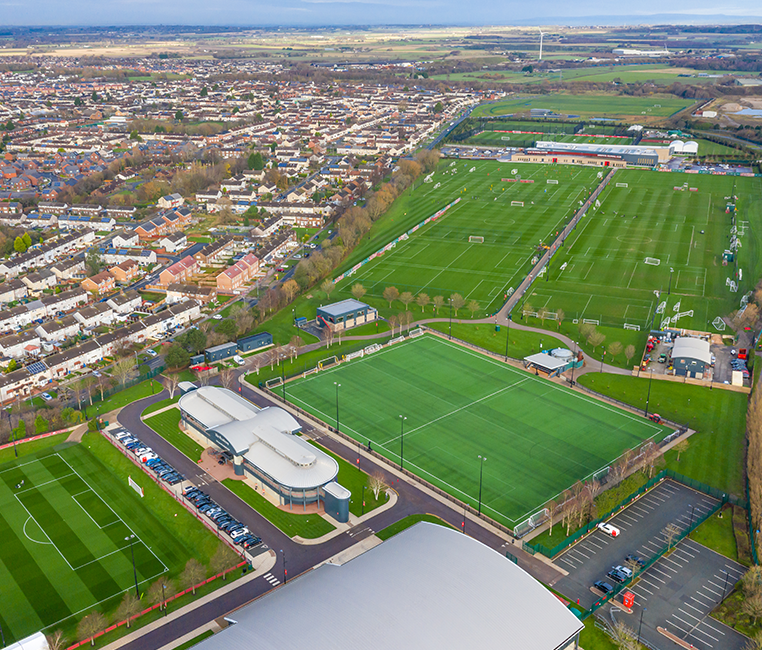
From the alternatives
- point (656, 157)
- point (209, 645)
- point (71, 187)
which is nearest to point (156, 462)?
point (209, 645)

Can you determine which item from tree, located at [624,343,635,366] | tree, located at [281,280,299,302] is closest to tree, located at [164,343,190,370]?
tree, located at [281,280,299,302]

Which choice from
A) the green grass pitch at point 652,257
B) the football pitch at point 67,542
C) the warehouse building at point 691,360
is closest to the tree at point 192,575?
the football pitch at point 67,542

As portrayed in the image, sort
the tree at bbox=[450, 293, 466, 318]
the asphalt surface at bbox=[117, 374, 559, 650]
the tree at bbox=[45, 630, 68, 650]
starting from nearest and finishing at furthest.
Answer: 1. the tree at bbox=[45, 630, 68, 650]
2. the asphalt surface at bbox=[117, 374, 559, 650]
3. the tree at bbox=[450, 293, 466, 318]

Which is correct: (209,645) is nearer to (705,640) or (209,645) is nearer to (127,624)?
(127,624)

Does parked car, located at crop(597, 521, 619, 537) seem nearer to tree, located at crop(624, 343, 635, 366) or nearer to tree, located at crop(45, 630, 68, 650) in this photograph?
tree, located at crop(624, 343, 635, 366)

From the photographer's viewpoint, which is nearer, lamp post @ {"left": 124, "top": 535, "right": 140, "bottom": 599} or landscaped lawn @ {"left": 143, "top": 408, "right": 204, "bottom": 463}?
lamp post @ {"left": 124, "top": 535, "right": 140, "bottom": 599}

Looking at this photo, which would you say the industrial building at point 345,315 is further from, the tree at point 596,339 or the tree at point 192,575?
the tree at point 192,575
